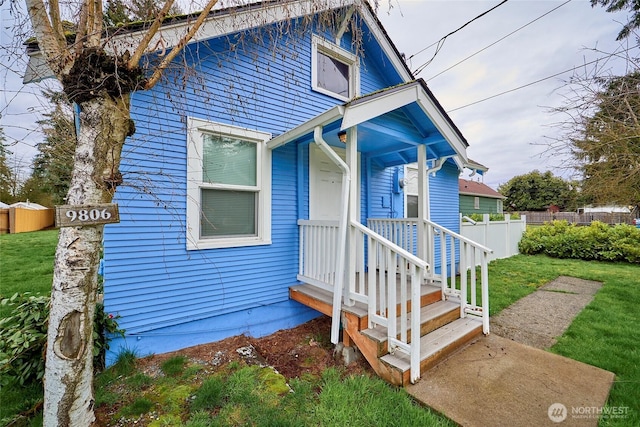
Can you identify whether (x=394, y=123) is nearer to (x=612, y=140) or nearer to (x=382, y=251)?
(x=382, y=251)

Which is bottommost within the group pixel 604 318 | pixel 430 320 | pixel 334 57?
pixel 604 318

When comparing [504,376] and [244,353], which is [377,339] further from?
[244,353]

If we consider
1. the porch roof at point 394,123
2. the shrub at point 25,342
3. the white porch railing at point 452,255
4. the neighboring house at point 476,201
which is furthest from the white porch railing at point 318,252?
the neighboring house at point 476,201

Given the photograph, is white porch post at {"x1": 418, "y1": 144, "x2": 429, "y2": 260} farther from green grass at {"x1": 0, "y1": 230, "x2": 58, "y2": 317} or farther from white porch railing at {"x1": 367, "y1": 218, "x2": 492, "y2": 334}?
green grass at {"x1": 0, "y1": 230, "x2": 58, "y2": 317}

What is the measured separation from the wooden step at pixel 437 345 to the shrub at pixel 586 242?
9.82 m

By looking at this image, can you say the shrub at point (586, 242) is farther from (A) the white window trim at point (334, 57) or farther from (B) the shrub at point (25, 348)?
(B) the shrub at point (25, 348)

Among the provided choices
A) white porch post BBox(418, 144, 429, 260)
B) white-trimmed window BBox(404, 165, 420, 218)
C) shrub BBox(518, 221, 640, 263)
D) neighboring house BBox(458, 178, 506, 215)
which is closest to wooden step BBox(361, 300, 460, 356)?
white porch post BBox(418, 144, 429, 260)

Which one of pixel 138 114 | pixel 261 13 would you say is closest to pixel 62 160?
pixel 138 114

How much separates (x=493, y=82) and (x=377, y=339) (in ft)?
27.7

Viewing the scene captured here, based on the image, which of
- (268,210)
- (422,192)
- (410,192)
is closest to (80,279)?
(268,210)

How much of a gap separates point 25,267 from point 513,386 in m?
10.7

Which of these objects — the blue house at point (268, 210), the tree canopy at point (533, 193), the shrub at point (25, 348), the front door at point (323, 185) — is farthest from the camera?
the tree canopy at point (533, 193)

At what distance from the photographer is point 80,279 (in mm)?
1852

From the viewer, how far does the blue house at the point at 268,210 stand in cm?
310
